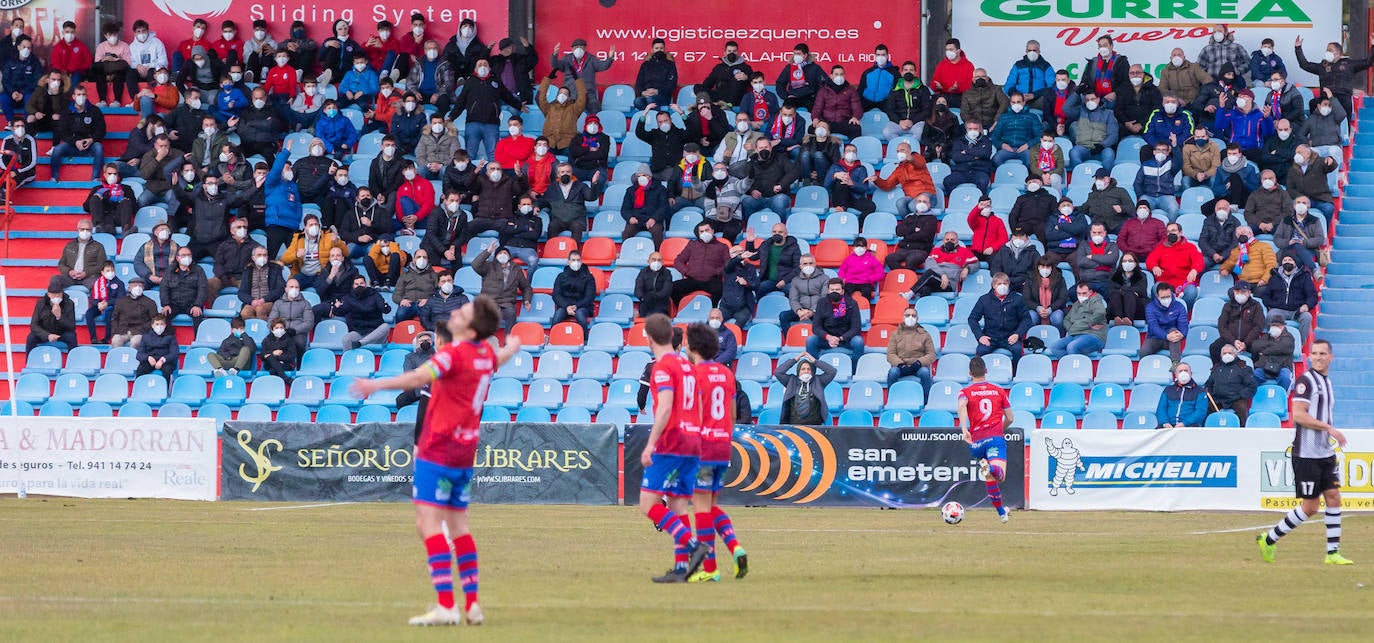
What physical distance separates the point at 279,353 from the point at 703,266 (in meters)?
7.15

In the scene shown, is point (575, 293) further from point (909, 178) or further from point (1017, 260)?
point (1017, 260)

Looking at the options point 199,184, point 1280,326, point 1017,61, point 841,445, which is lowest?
point 841,445

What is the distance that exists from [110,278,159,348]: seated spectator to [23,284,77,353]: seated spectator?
0.73 m

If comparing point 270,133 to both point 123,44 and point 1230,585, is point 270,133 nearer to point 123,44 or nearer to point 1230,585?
point 123,44

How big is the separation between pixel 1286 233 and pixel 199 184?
19.3 metres

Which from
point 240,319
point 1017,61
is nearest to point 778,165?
point 1017,61

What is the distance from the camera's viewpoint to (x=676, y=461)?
1308 cm

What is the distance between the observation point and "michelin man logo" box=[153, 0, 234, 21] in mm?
34781

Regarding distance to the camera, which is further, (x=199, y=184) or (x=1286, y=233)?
(x=199, y=184)

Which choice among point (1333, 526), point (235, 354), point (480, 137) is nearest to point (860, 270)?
point (480, 137)

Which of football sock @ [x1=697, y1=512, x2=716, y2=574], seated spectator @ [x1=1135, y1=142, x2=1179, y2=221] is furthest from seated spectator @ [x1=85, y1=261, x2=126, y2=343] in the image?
football sock @ [x1=697, y1=512, x2=716, y2=574]

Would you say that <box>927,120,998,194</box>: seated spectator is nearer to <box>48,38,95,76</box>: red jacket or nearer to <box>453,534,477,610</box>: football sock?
<box>48,38,95,76</box>: red jacket

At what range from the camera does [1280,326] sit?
83.5 feet

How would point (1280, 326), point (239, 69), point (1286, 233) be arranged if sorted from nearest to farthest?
point (1280, 326) → point (1286, 233) → point (239, 69)
